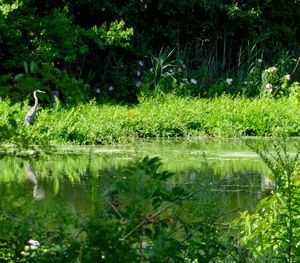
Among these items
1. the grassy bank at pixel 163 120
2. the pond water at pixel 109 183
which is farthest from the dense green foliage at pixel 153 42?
the pond water at pixel 109 183

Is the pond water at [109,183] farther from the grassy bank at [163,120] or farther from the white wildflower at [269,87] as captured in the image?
the white wildflower at [269,87]

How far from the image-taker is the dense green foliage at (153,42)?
14.1 meters

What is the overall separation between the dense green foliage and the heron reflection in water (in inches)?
192

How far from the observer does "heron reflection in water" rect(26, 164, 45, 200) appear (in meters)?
6.73

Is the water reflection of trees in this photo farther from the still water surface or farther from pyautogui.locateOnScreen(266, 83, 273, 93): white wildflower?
pyautogui.locateOnScreen(266, 83, 273, 93): white wildflower

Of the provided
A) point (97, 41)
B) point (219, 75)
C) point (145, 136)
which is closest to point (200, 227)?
point (145, 136)

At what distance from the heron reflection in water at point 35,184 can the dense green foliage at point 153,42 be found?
488 cm

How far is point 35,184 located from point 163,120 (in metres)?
4.75

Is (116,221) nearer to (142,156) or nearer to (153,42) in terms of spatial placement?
(142,156)

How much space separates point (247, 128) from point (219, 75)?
4.20m

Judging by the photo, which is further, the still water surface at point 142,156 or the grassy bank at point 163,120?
the grassy bank at point 163,120

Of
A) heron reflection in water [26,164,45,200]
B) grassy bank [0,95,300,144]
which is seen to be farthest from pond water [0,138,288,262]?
grassy bank [0,95,300,144]

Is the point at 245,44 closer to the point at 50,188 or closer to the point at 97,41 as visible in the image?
the point at 97,41

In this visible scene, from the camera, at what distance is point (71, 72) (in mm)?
15672
